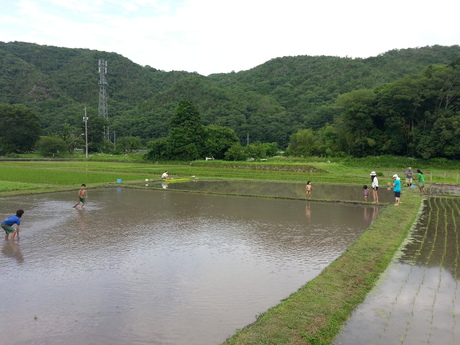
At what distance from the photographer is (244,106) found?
302ft

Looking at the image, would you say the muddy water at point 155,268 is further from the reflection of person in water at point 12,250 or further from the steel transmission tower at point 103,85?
the steel transmission tower at point 103,85

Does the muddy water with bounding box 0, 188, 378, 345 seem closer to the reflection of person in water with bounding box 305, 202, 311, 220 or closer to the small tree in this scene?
the reflection of person in water with bounding box 305, 202, 311, 220

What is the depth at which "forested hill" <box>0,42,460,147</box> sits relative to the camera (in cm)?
8700

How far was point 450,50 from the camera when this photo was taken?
302 ft

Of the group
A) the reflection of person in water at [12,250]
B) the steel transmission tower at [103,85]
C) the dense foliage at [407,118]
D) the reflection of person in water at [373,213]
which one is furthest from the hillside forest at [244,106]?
the reflection of person in water at [12,250]

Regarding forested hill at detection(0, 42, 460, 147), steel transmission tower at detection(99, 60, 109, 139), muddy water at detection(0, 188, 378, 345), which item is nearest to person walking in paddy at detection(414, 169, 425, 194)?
muddy water at detection(0, 188, 378, 345)

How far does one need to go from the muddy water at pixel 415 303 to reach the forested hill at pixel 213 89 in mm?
75052

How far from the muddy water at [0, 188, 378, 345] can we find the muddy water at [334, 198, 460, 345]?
1.52 meters

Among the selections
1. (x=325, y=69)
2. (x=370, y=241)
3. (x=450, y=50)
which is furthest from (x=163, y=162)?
(x=450, y=50)

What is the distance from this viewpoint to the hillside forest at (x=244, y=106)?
4819 centimetres

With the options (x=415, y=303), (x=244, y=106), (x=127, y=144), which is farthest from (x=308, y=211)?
(x=244, y=106)

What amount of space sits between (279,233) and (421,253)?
4230 millimetres

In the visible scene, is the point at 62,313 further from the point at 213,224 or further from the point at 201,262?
the point at 213,224

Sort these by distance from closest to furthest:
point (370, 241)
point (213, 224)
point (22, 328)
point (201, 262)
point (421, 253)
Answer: point (22, 328), point (201, 262), point (421, 253), point (370, 241), point (213, 224)
